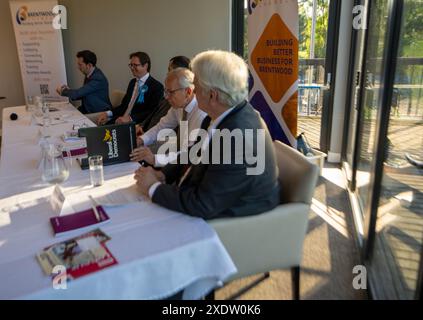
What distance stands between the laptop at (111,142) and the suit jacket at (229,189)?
57 cm

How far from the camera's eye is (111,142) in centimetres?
198

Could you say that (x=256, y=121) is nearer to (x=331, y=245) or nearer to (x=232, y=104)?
(x=232, y=104)

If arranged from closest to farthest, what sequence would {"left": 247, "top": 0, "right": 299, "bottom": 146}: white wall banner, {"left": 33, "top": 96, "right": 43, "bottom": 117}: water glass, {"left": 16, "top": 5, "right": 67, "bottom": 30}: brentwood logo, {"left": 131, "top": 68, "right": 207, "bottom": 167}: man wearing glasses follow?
{"left": 131, "top": 68, "right": 207, "bottom": 167}: man wearing glasses, {"left": 247, "top": 0, "right": 299, "bottom": 146}: white wall banner, {"left": 33, "top": 96, "right": 43, "bottom": 117}: water glass, {"left": 16, "top": 5, "right": 67, "bottom": 30}: brentwood logo

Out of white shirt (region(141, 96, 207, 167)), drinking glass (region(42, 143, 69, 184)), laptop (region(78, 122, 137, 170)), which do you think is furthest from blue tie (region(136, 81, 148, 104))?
drinking glass (region(42, 143, 69, 184))

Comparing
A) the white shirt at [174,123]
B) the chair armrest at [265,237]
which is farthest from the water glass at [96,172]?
the chair armrest at [265,237]

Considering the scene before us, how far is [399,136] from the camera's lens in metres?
2.00

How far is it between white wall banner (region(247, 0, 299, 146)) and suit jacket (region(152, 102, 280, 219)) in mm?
1751

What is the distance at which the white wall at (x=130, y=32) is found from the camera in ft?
17.3

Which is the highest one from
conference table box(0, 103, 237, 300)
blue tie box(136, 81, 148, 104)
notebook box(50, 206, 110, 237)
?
blue tie box(136, 81, 148, 104)

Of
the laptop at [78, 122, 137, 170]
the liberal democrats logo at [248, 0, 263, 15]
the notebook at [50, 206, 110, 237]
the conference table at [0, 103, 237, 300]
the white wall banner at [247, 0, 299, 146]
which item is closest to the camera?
the conference table at [0, 103, 237, 300]

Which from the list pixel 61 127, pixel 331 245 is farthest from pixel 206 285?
pixel 61 127

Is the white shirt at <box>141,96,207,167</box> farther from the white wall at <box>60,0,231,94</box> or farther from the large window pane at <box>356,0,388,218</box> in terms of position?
the white wall at <box>60,0,231,94</box>

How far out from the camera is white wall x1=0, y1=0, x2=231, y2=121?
5.26 metres
